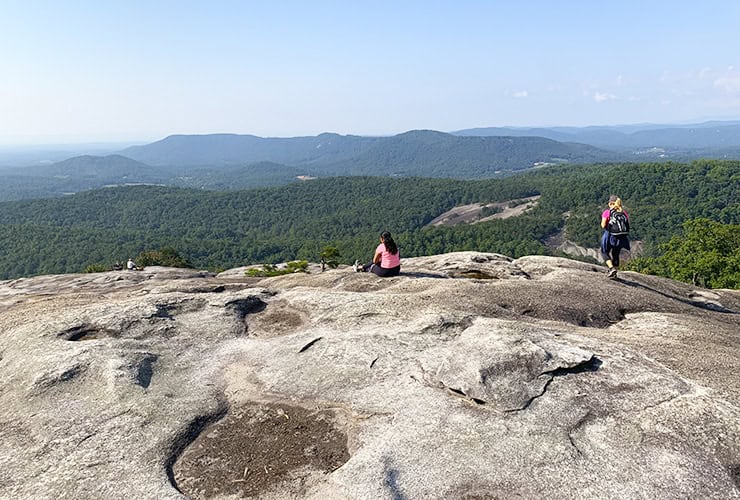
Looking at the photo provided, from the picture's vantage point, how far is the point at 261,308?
18.6 meters

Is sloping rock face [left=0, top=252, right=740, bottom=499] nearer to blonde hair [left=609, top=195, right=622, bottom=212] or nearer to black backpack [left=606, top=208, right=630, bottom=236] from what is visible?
black backpack [left=606, top=208, right=630, bottom=236]

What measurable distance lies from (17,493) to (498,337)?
1133cm

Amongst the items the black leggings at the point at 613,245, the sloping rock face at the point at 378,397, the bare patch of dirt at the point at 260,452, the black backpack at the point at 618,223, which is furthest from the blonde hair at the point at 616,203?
the bare patch of dirt at the point at 260,452

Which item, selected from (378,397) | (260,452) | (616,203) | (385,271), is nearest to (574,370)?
(378,397)

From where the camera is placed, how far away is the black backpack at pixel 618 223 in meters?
18.9

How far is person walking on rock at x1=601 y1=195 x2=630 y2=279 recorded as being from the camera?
19.0 metres

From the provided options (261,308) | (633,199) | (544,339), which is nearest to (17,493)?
(261,308)

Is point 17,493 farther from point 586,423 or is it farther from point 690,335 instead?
point 690,335

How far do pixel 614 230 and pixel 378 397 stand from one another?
13.3m

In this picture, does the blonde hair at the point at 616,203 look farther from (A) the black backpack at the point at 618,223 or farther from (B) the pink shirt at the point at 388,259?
(B) the pink shirt at the point at 388,259

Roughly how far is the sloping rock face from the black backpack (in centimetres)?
261

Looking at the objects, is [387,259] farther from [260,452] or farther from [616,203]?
[260,452]

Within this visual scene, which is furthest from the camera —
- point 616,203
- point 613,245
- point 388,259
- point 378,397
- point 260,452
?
point 388,259

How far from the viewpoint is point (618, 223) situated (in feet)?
62.2
